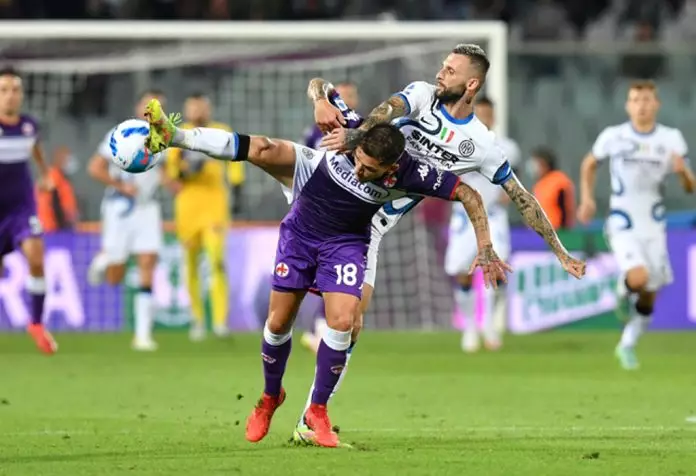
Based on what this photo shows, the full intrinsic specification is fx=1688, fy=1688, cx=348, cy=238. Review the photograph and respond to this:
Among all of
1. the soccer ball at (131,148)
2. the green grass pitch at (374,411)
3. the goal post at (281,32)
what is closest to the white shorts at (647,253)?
the green grass pitch at (374,411)

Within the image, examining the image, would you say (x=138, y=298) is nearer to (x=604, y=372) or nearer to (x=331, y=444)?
(x=604, y=372)

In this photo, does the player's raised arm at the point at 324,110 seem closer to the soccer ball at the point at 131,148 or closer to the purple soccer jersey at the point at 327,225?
the purple soccer jersey at the point at 327,225

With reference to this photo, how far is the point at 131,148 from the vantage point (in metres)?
8.69

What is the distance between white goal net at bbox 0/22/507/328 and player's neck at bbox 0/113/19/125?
4.37 m

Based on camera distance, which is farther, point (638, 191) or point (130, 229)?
point (130, 229)

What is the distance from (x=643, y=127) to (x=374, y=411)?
5053 millimetres

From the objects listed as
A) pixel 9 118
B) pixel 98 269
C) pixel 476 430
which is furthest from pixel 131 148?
pixel 98 269

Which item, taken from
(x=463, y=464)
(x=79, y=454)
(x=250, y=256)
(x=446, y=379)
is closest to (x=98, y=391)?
(x=446, y=379)

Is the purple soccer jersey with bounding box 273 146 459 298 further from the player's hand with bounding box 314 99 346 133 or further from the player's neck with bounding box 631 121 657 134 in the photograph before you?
the player's neck with bounding box 631 121 657 134

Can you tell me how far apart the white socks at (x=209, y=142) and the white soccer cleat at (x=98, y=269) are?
1021cm

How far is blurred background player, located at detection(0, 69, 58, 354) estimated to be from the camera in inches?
616

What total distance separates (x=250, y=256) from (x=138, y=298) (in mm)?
2759

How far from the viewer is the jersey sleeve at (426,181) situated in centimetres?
905

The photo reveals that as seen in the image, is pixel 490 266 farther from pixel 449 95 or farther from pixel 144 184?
pixel 144 184
